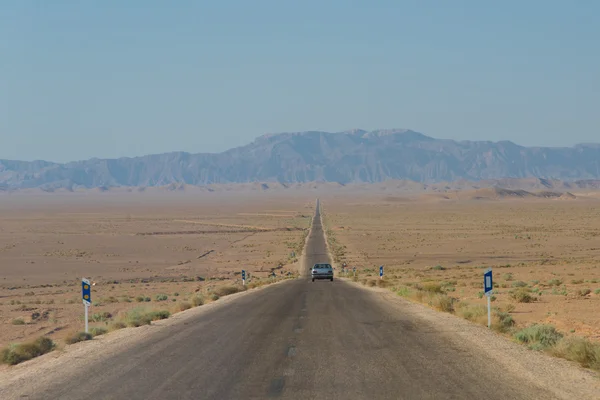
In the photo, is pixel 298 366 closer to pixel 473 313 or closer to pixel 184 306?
pixel 473 313

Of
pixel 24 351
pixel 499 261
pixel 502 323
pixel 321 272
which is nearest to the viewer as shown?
pixel 24 351

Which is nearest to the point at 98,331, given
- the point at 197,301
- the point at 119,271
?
the point at 197,301

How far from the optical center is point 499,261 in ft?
200

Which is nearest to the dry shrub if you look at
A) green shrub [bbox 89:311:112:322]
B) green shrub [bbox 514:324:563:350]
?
green shrub [bbox 89:311:112:322]

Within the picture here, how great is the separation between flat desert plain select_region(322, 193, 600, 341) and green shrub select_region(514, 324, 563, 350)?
4.32ft

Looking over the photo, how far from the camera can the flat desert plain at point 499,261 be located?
24.3 metres

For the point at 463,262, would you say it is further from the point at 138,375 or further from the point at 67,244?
the point at 138,375

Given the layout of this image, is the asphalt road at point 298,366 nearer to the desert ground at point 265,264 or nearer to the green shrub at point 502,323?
the green shrub at point 502,323

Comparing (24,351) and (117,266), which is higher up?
(24,351)

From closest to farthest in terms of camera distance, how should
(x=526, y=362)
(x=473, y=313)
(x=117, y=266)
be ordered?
(x=526, y=362) < (x=473, y=313) < (x=117, y=266)

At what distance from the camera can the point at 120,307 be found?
3359 centimetres

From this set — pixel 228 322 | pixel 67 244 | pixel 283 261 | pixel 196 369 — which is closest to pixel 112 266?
pixel 283 261

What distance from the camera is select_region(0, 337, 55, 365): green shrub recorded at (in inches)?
591

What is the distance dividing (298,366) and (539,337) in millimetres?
5367
